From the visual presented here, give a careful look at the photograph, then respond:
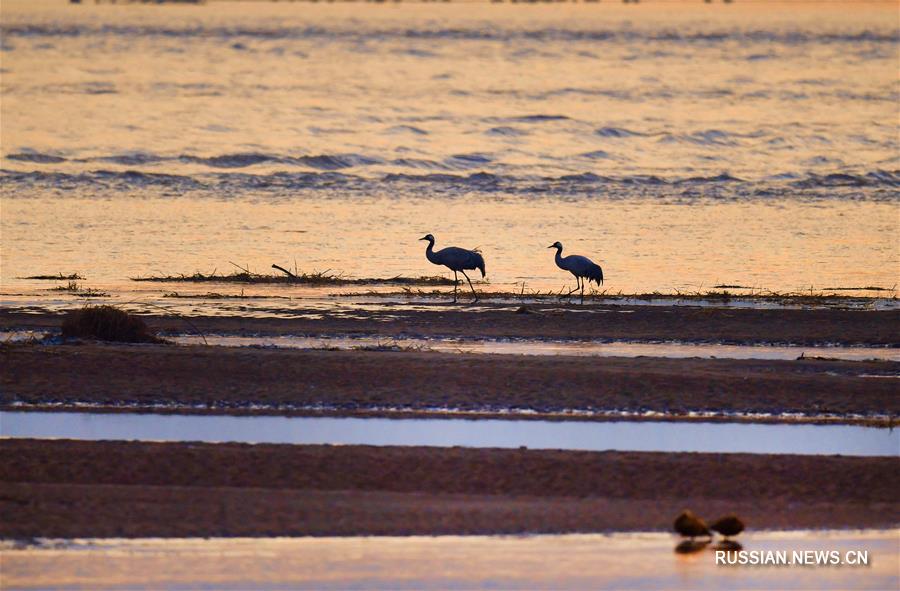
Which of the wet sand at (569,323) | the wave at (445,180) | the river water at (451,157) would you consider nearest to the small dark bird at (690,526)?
the wet sand at (569,323)

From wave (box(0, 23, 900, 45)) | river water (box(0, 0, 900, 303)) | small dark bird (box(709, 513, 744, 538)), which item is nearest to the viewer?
small dark bird (box(709, 513, 744, 538))

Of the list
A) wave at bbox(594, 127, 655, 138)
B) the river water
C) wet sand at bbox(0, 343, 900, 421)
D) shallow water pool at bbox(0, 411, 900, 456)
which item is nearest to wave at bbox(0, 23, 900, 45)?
the river water

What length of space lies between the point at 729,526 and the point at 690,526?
0.91 ft

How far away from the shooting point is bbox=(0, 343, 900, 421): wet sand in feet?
47.4

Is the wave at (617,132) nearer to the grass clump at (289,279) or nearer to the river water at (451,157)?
the river water at (451,157)

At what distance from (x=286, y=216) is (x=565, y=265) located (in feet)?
42.9

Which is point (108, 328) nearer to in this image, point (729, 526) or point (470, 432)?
point (470, 432)

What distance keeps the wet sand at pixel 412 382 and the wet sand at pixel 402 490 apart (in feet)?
6.58

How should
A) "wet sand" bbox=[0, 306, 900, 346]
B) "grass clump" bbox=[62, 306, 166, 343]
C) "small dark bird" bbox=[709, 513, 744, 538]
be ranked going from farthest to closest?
"wet sand" bbox=[0, 306, 900, 346]
"grass clump" bbox=[62, 306, 166, 343]
"small dark bird" bbox=[709, 513, 744, 538]

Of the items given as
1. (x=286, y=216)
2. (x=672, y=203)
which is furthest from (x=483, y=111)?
(x=286, y=216)

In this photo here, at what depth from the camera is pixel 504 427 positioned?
13680mm

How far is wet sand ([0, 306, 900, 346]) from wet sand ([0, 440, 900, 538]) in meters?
6.30

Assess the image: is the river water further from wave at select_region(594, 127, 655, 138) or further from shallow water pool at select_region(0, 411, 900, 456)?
shallow water pool at select_region(0, 411, 900, 456)

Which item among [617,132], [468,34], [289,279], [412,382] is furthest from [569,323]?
[468,34]
